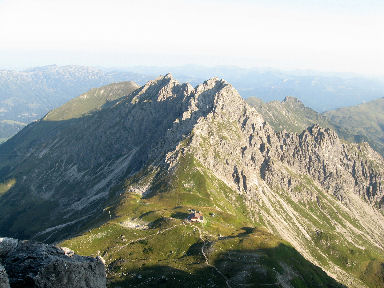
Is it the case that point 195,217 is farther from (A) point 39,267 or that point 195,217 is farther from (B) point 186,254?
(A) point 39,267

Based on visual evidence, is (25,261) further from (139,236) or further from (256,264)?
(139,236)

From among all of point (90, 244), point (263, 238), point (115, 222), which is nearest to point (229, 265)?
point (263, 238)

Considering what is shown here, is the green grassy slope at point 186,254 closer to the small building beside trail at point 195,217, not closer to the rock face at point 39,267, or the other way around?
the small building beside trail at point 195,217

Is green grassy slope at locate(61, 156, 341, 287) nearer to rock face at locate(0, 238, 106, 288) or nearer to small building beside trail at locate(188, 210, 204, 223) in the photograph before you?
small building beside trail at locate(188, 210, 204, 223)

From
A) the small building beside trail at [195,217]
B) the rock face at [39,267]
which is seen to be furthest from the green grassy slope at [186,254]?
the rock face at [39,267]

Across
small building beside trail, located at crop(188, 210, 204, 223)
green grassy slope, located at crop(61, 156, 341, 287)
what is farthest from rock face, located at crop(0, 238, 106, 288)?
small building beside trail, located at crop(188, 210, 204, 223)

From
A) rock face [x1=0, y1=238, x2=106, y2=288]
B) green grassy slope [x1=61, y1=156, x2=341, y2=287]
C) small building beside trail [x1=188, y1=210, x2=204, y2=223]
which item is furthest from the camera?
small building beside trail [x1=188, y1=210, x2=204, y2=223]

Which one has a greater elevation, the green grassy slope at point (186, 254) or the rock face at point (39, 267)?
the rock face at point (39, 267)

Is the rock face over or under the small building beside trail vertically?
over
